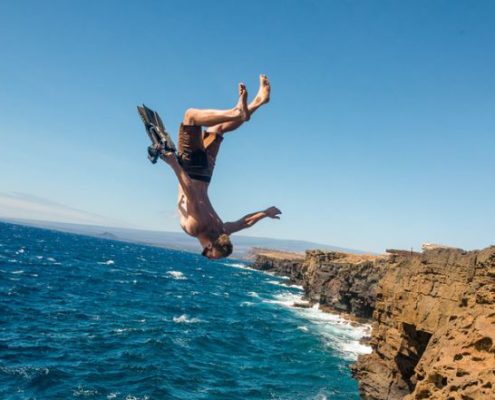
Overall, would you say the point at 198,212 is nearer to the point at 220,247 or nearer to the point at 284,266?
the point at 220,247

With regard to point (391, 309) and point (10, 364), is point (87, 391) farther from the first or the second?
point (391, 309)

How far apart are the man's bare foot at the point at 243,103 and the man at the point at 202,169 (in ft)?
0.19

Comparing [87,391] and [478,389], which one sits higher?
[478,389]

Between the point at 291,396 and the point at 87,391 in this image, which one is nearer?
the point at 87,391

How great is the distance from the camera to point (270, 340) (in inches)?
1505

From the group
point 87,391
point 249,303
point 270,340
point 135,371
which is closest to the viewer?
point 87,391

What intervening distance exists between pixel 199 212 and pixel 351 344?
118ft

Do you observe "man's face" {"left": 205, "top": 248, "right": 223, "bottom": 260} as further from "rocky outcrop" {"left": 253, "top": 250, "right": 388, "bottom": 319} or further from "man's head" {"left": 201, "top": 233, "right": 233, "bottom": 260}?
"rocky outcrop" {"left": 253, "top": 250, "right": 388, "bottom": 319}

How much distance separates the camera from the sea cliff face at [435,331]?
411 inches

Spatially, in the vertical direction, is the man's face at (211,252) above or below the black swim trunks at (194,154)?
below

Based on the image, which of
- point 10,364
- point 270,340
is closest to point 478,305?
point 10,364

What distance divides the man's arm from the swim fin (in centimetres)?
169

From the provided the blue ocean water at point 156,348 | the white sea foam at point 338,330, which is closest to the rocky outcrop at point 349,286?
the white sea foam at point 338,330

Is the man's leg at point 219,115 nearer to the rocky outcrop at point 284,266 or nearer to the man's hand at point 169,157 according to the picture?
the man's hand at point 169,157
